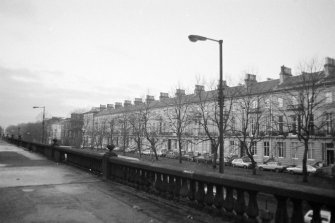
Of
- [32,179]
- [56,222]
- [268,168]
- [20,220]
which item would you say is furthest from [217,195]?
[268,168]

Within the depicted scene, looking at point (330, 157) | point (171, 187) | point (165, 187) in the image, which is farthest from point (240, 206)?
point (330, 157)

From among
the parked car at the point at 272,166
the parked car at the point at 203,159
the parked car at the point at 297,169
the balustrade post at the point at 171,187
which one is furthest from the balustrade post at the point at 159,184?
the parked car at the point at 203,159

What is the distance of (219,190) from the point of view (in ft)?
18.7

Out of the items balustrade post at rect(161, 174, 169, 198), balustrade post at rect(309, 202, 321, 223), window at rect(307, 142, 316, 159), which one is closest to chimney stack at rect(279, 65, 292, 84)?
window at rect(307, 142, 316, 159)

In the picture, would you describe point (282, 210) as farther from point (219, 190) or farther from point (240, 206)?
point (219, 190)

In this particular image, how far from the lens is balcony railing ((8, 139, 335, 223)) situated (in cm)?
416

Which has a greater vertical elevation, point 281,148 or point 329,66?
point 329,66

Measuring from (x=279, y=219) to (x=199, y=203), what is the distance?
2007 millimetres

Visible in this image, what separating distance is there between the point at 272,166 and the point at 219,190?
3726 cm

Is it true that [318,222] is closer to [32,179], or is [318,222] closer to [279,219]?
[279,219]

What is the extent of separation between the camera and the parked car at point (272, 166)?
3915 centimetres

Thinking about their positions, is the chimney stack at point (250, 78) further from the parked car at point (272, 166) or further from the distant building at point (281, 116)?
the parked car at point (272, 166)

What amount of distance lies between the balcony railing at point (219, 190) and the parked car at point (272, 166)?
1320 inches

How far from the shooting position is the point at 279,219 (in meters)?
4.56
